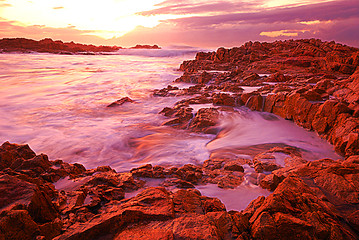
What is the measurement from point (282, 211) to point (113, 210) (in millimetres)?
1643

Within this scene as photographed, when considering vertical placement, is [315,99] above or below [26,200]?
above

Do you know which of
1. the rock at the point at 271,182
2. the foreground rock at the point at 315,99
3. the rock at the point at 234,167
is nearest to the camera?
the rock at the point at 271,182

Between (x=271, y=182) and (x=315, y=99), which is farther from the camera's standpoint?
(x=315, y=99)

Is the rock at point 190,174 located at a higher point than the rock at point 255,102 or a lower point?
lower

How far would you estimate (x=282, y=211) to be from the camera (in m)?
1.77

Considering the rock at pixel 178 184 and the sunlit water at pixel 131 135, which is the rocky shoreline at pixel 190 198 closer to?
the rock at pixel 178 184

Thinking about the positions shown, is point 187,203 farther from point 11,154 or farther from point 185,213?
point 11,154

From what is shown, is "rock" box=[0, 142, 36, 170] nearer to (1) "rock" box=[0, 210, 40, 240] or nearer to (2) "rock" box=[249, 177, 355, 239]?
(1) "rock" box=[0, 210, 40, 240]

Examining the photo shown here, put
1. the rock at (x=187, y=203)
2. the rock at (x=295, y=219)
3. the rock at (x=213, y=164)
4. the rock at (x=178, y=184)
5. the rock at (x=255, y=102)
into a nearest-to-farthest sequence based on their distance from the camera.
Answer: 1. the rock at (x=295, y=219)
2. the rock at (x=187, y=203)
3. the rock at (x=178, y=184)
4. the rock at (x=213, y=164)
5. the rock at (x=255, y=102)

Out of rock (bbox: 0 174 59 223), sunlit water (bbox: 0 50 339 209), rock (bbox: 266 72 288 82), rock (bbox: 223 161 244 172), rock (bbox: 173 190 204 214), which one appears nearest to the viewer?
rock (bbox: 0 174 59 223)

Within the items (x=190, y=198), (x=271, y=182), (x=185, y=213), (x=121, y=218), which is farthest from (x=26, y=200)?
(x=271, y=182)

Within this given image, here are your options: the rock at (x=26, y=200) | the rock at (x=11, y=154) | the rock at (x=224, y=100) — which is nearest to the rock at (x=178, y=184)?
the rock at (x=26, y=200)

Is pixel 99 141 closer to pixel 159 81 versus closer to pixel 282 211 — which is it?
pixel 282 211

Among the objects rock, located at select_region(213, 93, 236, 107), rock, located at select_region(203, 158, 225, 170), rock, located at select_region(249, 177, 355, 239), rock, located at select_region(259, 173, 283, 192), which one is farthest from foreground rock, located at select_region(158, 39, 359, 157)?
rock, located at select_region(249, 177, 355, 239)
